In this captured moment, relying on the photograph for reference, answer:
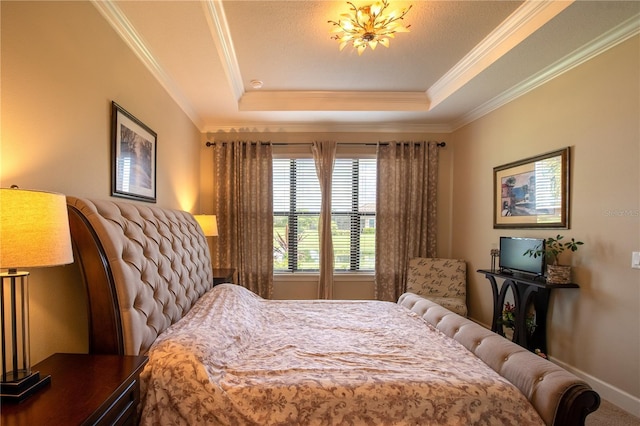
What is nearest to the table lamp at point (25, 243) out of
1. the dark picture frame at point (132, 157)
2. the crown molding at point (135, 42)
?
the dark picture frame at point (132, 157)

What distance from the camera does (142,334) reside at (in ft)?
4.36

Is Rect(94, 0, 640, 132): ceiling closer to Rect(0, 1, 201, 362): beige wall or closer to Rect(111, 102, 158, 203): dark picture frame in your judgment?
Rect(0, 1, 201, 362): beige wall

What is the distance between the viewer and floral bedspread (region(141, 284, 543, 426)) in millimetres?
1187

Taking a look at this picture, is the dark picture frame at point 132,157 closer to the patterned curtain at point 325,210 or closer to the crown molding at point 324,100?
the crown molding at point 324,100

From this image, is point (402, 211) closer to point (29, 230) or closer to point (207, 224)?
point (207, 224)

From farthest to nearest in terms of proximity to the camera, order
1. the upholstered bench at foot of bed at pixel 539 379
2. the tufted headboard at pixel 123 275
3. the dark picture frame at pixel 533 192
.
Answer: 1. the dark picture frame at pixel 533 192
2. the tufted headboard at pixel 123 275
3. the upholstered bench at foot of bed at pixel 539 379

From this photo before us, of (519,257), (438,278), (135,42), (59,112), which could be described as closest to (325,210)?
(438,278)

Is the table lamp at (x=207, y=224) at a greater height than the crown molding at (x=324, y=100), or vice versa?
the crown molding at (x=324, y=100)

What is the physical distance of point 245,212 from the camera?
3883mm

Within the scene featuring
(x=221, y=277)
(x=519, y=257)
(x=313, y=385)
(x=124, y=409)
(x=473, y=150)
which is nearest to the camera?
(x=124, y=409)

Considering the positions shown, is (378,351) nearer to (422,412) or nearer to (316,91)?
(422,412)

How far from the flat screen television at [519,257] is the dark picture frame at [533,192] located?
0.65 feet

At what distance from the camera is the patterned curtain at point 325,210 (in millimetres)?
3928

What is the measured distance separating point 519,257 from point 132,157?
3353 millimetres
